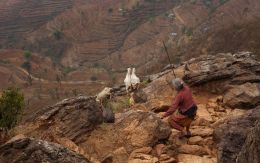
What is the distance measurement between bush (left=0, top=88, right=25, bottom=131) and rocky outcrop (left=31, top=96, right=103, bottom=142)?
703 mm

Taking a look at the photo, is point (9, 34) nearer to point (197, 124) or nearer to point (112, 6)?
point (112, 6)

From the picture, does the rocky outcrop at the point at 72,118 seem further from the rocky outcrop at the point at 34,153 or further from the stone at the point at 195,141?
the rocky outcrop at the point at 34,153

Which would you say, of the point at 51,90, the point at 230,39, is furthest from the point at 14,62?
the point at 230,39

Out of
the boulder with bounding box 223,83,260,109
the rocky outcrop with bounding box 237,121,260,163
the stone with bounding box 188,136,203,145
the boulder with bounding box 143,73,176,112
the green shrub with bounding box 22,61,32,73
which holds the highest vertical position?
the green shrub with bounding box 22,61,32,73

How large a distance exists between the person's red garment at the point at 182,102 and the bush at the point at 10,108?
386 centimetres

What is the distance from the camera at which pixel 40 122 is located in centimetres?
1039

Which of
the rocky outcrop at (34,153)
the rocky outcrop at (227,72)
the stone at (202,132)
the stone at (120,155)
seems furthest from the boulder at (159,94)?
the rocky outcrop at (34,153)

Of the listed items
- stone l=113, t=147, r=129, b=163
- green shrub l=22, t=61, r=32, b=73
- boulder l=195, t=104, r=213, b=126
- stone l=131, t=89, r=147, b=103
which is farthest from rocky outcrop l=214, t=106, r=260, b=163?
green shrub l=22, t=61, r=32, b=73

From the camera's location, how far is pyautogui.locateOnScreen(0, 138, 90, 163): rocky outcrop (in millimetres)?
6367

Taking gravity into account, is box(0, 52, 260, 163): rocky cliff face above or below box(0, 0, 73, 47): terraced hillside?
below

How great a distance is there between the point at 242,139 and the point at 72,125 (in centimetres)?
432

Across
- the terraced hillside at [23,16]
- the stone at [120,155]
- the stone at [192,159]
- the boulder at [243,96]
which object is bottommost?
the stone at [192,159]

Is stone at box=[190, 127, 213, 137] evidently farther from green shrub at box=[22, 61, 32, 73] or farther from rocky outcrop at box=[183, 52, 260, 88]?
green shrub at box=[22, 61, 32, 73]

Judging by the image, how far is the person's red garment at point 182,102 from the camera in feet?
31.5
